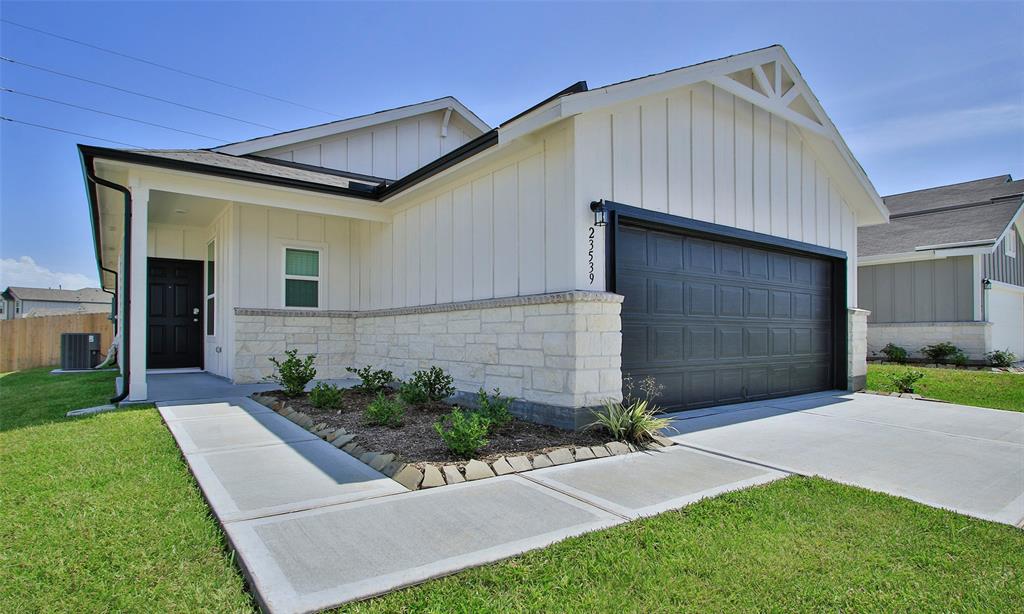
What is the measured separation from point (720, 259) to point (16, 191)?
1815 cm

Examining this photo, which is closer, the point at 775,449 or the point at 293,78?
the point at 775,449

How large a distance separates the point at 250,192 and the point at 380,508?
6567mm

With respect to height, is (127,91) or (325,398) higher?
(127,91)

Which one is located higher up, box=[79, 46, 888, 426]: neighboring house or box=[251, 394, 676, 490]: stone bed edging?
box=[79, 46, 888, 426]: neighboring house

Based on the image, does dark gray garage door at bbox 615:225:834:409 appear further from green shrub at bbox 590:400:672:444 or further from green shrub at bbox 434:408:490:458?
green shrub at bbox 434:408:490:458

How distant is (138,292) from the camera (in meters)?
6.80

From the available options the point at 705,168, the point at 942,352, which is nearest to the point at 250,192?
the point at 705,168

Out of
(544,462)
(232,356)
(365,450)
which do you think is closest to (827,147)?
(544,462)

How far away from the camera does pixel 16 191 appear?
1447cm

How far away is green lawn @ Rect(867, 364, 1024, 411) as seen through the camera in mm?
7996

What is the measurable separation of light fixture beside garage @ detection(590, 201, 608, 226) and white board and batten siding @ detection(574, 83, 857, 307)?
7cm

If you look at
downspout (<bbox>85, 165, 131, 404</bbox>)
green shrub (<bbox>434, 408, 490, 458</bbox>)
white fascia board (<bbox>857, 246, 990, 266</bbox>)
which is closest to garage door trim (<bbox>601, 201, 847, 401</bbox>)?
green shrub (<bbox>434, 408, 490, 458</bbox>)

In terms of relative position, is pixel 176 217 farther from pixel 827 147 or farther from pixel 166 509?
pixel 827 147

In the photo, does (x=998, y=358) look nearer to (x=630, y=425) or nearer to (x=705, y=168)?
(x=705, y=168)
